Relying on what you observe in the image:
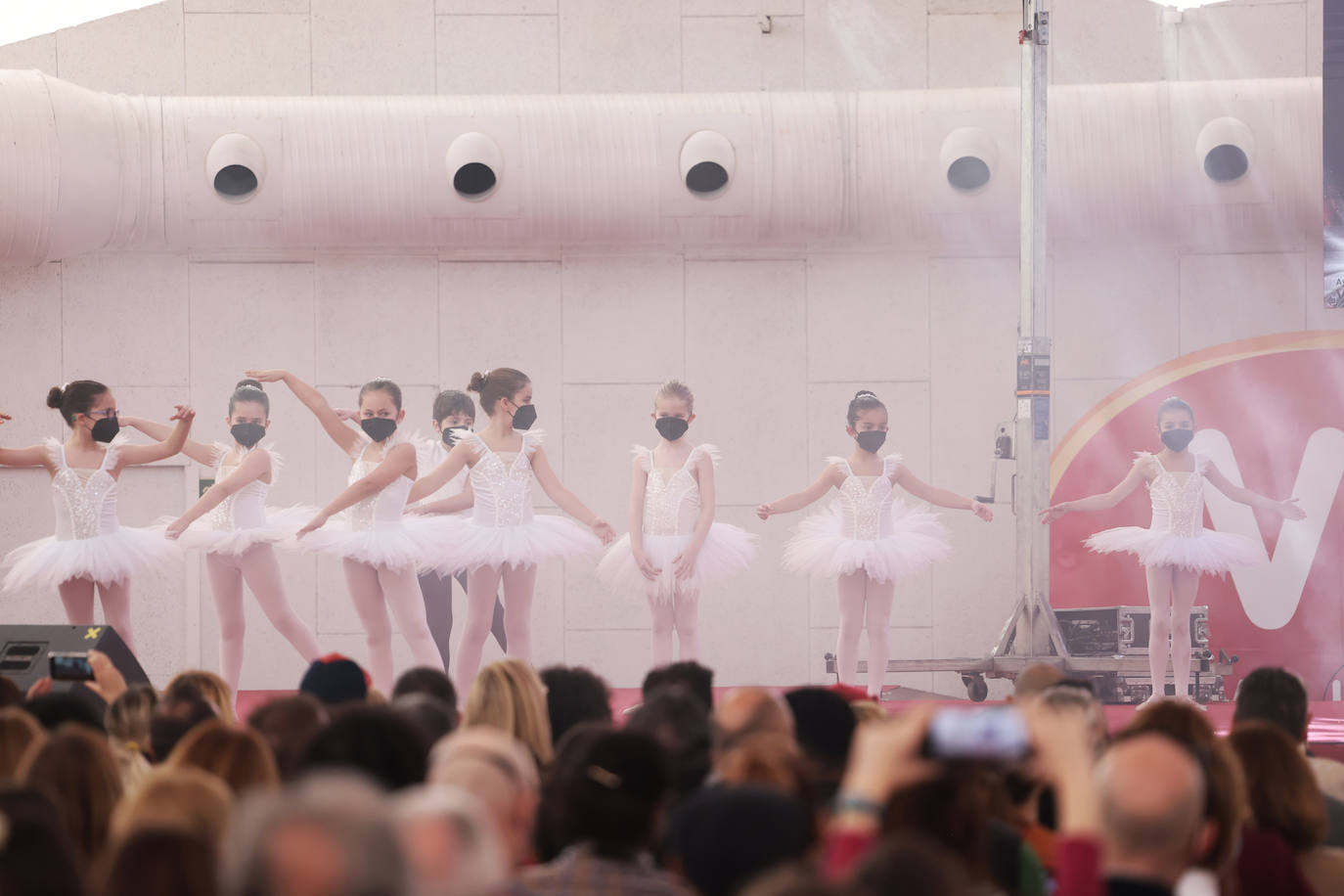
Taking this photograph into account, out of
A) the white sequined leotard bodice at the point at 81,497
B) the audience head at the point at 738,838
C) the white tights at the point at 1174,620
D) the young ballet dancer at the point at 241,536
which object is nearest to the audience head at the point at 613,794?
the audience head at the point at 738,838

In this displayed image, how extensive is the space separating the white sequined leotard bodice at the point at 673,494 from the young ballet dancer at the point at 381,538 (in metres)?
1.06

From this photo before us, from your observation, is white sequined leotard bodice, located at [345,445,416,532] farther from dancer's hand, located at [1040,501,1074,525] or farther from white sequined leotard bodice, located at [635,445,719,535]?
dancer's hand, located at [1040,501,1074,525]

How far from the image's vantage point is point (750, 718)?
2.94m

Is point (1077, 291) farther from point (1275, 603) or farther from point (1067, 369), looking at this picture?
point (1275, 603)

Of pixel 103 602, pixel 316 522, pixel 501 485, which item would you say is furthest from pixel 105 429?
pixel 501 485

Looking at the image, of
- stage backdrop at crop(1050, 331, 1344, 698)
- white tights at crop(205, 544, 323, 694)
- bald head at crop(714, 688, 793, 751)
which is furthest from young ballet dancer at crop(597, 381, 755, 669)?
bald head at crop(714, 688, 793, 751)

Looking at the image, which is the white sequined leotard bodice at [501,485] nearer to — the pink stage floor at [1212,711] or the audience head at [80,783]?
the pink stage floor at [1212,711]

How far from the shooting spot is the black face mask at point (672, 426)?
7023 mm

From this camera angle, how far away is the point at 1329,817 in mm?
3289

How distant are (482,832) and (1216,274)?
8.00m

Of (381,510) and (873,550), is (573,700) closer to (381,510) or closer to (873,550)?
(381,510)

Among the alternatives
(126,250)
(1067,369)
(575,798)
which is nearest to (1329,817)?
(575,798)

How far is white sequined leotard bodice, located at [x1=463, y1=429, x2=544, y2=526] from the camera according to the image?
680 cm

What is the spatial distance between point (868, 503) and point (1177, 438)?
5.37 feet
